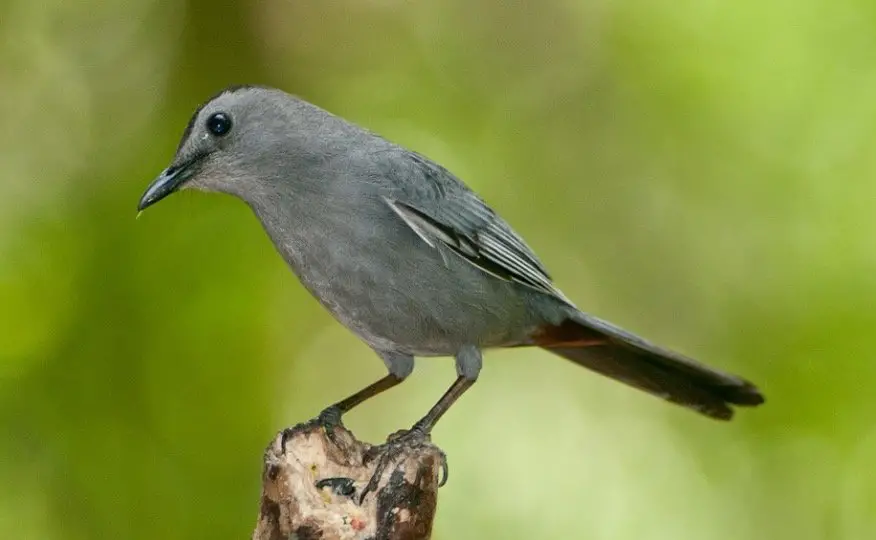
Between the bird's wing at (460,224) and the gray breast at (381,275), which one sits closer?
the gray breast at (381,275)

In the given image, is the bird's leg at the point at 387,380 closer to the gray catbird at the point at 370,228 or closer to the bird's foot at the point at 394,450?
the gray catbird at the point at 370,228

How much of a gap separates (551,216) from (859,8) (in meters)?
2.58

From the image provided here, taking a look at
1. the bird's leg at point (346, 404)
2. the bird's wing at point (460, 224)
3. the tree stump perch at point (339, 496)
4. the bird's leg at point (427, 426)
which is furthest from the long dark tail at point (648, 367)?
the tree stump perch at point (339, 496)

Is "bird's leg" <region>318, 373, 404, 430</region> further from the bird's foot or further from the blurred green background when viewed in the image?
the blurred green background

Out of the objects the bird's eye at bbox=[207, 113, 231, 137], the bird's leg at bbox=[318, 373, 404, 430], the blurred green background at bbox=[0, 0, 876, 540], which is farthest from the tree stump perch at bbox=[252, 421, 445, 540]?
the blurred green background at bbox=[0, 0, 876, 540]

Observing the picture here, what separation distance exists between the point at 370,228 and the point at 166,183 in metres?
0.89

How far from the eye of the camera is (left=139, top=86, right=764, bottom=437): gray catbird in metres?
4.21

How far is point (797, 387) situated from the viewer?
6586mm

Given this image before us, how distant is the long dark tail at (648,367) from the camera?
197 inches

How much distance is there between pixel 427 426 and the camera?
162 inches

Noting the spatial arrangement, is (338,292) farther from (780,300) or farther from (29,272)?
(780,300)

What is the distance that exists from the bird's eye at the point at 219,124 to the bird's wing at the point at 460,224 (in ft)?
2.57

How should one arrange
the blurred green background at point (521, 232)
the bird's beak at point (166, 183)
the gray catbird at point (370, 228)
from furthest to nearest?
the blurred green background at point (521, 232) → the gray catbird at point (370, 228) → the bird's beak at point (166, 183)

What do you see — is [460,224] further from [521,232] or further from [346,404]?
[521,232]
